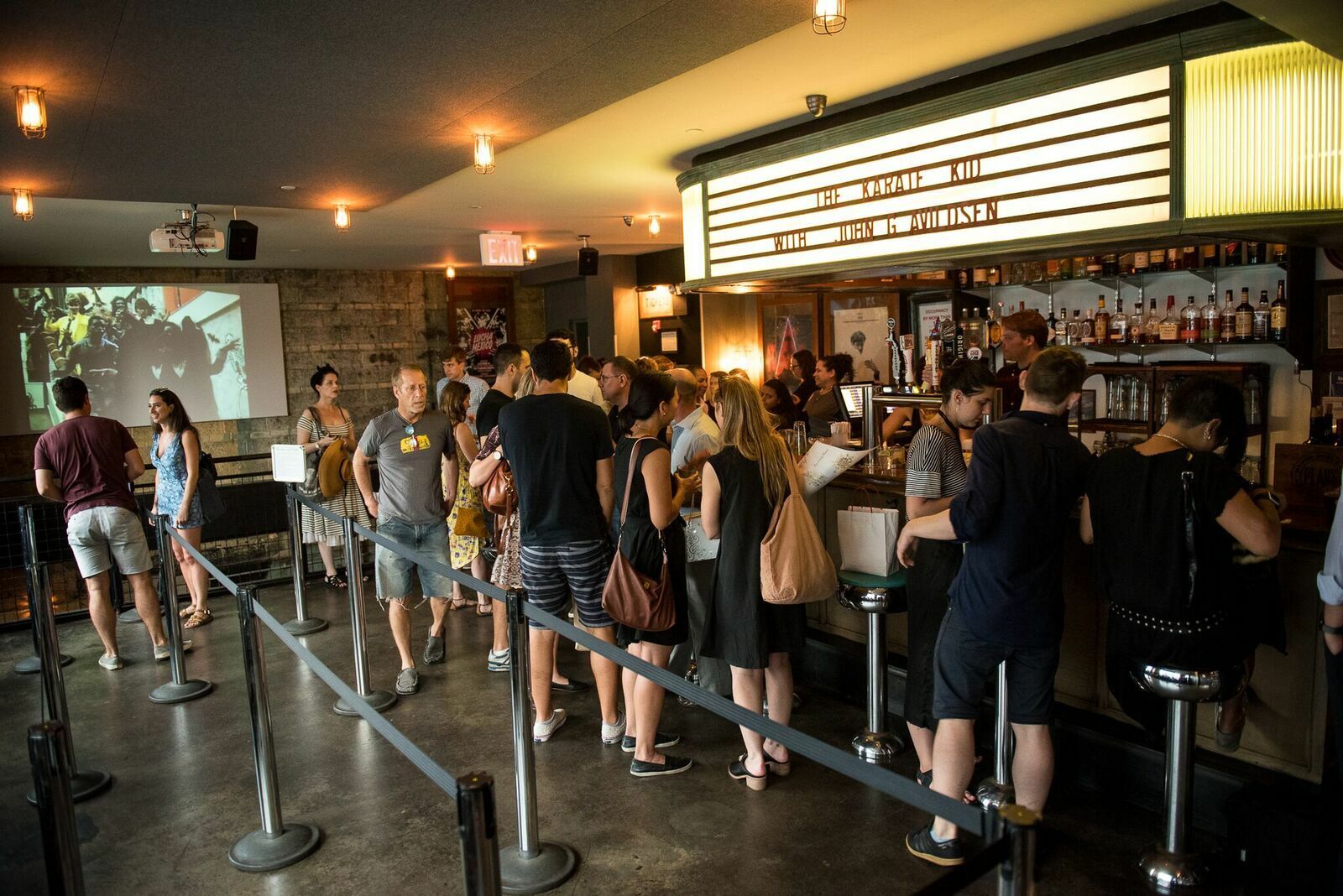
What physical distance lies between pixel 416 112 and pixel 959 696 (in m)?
3.35

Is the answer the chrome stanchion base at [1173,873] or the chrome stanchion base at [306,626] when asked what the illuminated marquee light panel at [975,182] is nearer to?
the chrome stanchion base at [1173,873]

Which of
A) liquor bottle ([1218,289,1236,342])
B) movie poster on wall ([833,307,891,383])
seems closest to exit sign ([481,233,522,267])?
movie poster on wall ([833,307,891,383])

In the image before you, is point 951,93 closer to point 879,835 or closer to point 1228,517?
point 1228,517

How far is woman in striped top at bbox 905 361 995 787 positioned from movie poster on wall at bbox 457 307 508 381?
12.1 meters

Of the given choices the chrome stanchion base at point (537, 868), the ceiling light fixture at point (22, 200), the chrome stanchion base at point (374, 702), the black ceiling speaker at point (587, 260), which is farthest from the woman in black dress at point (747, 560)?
the black ceiling speaker at point (587, 260)

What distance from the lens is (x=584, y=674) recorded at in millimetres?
4820

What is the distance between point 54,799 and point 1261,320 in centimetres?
604

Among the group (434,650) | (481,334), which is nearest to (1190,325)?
(434,650)

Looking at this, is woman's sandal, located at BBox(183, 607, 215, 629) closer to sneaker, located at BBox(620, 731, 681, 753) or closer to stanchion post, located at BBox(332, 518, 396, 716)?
stanchion post, located at BBox(332, 518, 396, 716)

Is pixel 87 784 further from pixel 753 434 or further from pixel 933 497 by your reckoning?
pixel 933 497

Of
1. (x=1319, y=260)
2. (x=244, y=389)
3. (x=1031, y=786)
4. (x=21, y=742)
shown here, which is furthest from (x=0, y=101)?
(x=244, y=389)

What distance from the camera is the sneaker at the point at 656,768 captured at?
3.64m

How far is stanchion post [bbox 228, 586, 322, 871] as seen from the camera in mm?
3125

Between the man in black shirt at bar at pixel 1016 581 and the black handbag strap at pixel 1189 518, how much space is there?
0.29 metres
